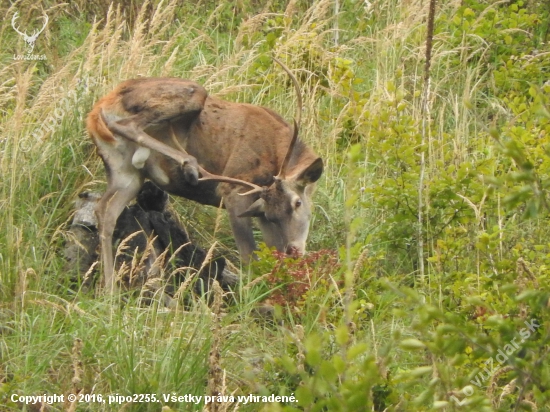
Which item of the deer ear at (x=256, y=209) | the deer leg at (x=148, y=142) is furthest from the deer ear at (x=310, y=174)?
the deer leg at (x=148, y=142)

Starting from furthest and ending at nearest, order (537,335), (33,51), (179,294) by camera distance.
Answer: (33,51), (179,294), (537,335)

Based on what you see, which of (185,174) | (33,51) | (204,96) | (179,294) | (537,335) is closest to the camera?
(537,335)

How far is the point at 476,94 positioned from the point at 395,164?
3185 millimetres

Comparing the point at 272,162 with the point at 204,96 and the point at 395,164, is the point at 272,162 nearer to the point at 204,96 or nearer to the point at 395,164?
the point at 204,96

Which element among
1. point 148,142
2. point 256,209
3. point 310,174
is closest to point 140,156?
point 148,142

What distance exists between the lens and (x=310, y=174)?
302 inches

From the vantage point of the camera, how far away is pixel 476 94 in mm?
9805

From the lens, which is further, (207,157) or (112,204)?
(207,157)

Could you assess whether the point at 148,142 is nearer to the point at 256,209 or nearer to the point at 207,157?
the point at 207,157

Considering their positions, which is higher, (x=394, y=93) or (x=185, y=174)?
(x=394, y=93)

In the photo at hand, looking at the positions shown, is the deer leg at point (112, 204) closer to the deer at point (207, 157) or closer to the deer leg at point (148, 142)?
the deer at point (207, 157)

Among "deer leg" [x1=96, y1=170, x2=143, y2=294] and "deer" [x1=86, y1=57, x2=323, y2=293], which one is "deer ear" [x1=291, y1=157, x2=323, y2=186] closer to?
"deer" [x1=86, y1=57, x2=323, y2=293]

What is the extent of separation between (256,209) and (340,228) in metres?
0.63

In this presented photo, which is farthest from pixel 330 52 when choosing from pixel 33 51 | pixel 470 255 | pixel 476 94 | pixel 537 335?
pixel 537 335
